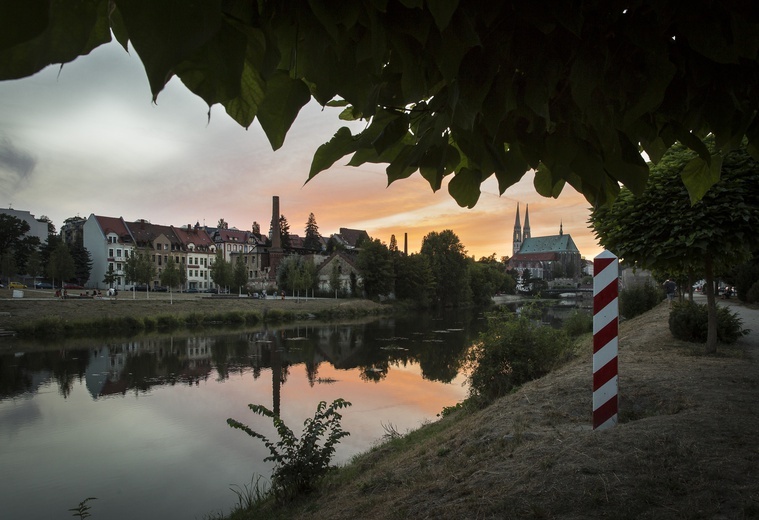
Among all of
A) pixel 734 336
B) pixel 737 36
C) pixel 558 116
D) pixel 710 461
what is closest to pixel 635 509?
pixel 710 461

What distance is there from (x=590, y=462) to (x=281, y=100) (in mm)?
3103

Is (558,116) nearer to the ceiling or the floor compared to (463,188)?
nearer to the ceiling

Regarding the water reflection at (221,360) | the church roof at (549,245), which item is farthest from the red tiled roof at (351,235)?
the water reflection at (221,360)

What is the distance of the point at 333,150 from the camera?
4.66 ft

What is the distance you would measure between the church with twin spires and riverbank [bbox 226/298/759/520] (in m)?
128

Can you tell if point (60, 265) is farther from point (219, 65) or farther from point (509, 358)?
point (219, 65)

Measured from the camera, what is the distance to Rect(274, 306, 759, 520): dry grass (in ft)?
→ 8.73

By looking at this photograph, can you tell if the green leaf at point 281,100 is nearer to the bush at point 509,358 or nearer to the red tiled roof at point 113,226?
the bush at point 509,358

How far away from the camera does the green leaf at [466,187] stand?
1.83m

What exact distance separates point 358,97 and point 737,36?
1002mm

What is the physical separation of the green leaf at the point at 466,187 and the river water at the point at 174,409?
7855 mm

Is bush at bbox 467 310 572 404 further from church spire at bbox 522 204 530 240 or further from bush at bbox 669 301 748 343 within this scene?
church spire at bbox 522 204 530 240

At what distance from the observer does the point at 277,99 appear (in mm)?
1116

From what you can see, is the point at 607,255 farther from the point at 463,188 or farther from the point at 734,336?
the point at 734,336
